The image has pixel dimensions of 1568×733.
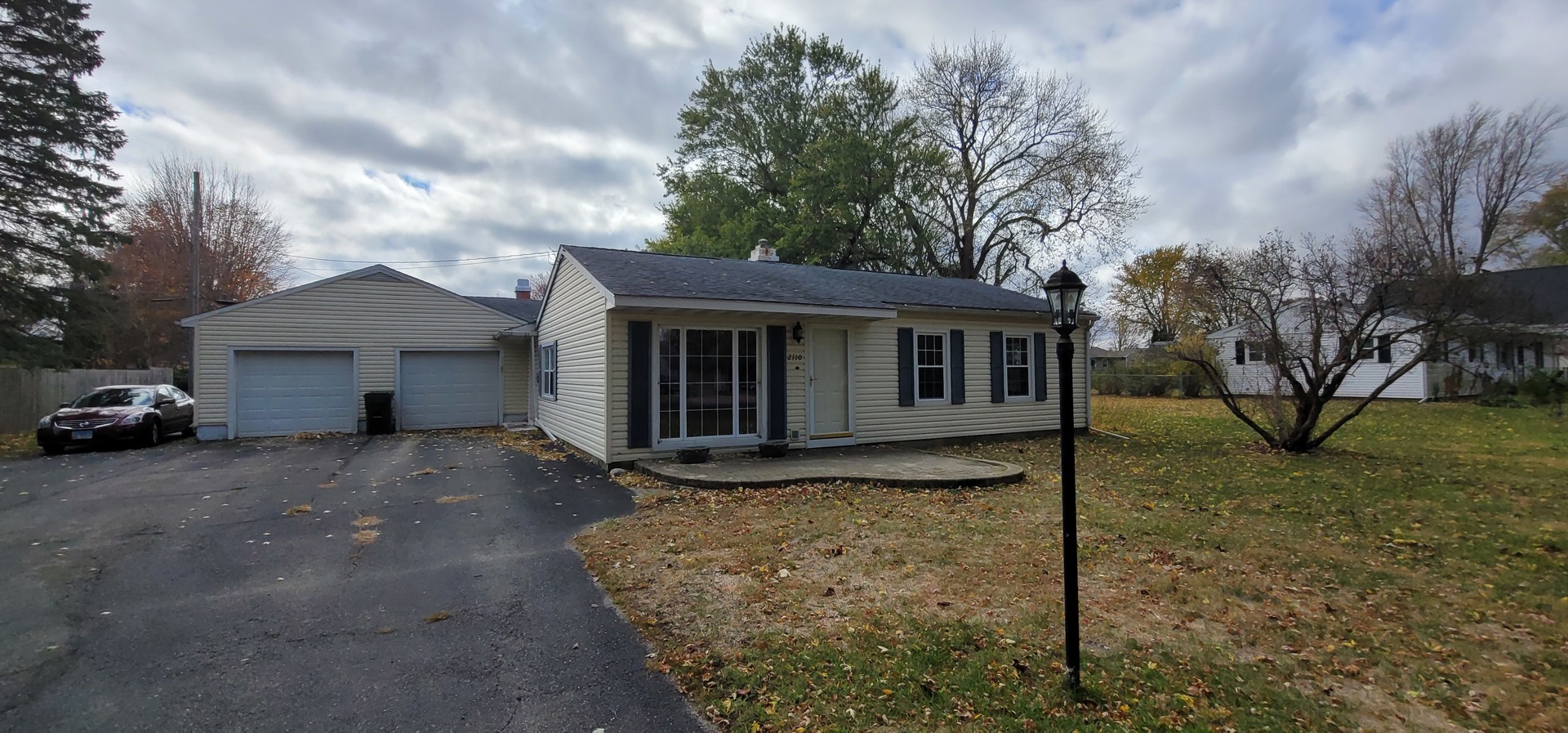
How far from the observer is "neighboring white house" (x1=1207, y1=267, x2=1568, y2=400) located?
365 inches

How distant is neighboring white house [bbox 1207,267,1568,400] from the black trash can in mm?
17506

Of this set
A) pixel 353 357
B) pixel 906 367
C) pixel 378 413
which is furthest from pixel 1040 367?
pixel 353 357

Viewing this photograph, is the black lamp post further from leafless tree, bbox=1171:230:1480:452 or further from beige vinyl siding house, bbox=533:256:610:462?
leafless tree, bbox=1171:230:1480:452

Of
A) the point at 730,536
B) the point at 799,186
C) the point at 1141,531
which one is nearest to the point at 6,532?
the point at 730,536

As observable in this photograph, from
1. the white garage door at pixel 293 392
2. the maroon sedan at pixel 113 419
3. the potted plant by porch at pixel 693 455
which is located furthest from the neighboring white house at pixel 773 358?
the maroon sedan at pixel 113 419

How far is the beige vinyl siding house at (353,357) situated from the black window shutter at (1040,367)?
40.3 feet

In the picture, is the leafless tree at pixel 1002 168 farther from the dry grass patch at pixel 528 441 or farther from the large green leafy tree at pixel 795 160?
the dry grass patch at pixel 528 441

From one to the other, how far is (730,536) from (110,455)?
1270 centimetres

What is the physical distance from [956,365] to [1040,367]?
242 centimetres

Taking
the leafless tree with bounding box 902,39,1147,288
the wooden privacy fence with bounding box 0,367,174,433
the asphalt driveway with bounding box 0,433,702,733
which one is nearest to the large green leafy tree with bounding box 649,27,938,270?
the leafless tree with bounding box 902,39,1147,288

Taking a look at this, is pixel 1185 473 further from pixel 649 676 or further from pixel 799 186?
pixel 799 186

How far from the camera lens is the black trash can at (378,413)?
14312 millimetres

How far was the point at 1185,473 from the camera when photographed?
9.09 meters

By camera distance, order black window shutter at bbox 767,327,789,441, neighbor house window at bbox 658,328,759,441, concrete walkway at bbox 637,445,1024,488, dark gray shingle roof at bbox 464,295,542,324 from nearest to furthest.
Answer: concrete walkway at bbox 637,445,1024,488, neighbor house window at bbox 658,328,759,441, black window shutter at bbox 767,327,789,441, dark gray shingle roof at bbox 464,295,542,324
